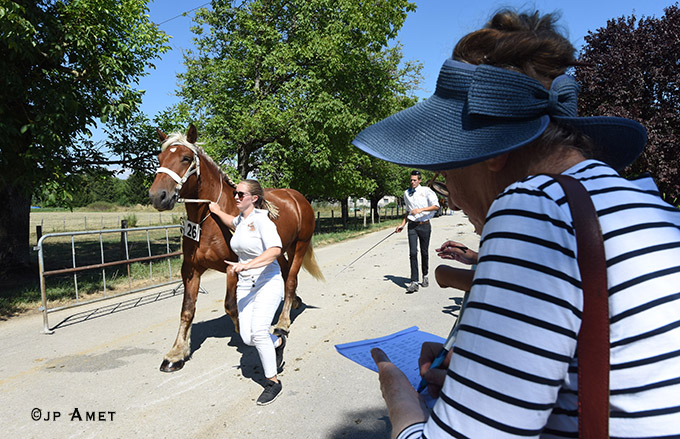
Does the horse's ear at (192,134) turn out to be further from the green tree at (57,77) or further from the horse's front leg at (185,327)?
the green tree at (57,77)

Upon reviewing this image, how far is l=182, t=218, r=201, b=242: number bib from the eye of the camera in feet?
15.2

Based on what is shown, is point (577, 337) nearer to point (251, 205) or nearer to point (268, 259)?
point (268, 259)

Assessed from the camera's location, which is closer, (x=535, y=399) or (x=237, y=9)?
(x=535, y=399)

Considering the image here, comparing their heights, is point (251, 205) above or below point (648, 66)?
below

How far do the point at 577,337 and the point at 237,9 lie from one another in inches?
673

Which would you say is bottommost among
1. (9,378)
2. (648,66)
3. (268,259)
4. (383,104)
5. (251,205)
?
(9,378)

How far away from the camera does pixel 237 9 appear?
15.0 meters

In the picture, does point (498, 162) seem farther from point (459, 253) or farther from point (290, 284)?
point (290, 284)

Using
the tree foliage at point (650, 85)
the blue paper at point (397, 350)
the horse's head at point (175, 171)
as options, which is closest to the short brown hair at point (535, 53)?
the blue paper at point (397, 350)

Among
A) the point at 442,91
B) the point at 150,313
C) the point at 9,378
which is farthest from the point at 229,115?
the point at 442,91

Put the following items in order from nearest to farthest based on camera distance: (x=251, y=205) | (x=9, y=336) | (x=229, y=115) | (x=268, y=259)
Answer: (x=268, y=259) < (x=251, y=205) < (x=9, y=336) < (x=229, y=115)

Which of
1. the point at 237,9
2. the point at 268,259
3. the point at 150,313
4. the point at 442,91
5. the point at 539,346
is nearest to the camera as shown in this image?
the point at 539,346

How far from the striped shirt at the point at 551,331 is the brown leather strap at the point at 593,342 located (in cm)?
2

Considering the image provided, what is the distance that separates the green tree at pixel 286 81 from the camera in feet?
46.1
